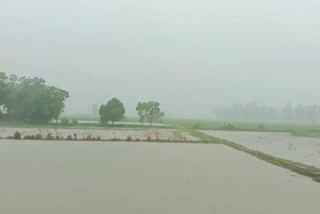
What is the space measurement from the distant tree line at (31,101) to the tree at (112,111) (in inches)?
158

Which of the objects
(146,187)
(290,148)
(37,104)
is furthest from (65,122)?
(146,187)

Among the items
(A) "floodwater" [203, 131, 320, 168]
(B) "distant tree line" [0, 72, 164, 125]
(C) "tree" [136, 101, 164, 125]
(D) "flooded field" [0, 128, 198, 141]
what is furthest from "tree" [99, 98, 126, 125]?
(A) "floodwater" [203, 131, 320, 168]

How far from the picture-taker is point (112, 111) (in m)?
39.5

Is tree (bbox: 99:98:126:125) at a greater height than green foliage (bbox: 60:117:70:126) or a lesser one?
greater

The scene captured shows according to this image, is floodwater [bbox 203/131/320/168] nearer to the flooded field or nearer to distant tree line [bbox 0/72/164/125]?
the flooded field

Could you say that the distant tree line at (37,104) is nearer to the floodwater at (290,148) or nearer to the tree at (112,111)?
the tree at (112,111)

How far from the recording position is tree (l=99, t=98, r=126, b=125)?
39531 millimetres

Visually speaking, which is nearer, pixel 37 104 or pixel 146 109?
pixel 37 104

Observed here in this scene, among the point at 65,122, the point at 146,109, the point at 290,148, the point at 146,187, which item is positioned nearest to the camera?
the point at 146,187

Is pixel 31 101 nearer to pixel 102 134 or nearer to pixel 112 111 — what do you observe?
pixel 112 111

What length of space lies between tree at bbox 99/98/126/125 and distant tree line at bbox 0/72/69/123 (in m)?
4.01

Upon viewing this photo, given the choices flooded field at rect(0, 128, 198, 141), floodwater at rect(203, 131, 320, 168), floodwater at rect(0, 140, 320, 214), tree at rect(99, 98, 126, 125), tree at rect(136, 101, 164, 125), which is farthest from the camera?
tree at rect(136, 101, 164, 125)

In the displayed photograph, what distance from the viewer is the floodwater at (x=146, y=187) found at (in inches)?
263

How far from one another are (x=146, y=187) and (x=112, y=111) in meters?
31.4
